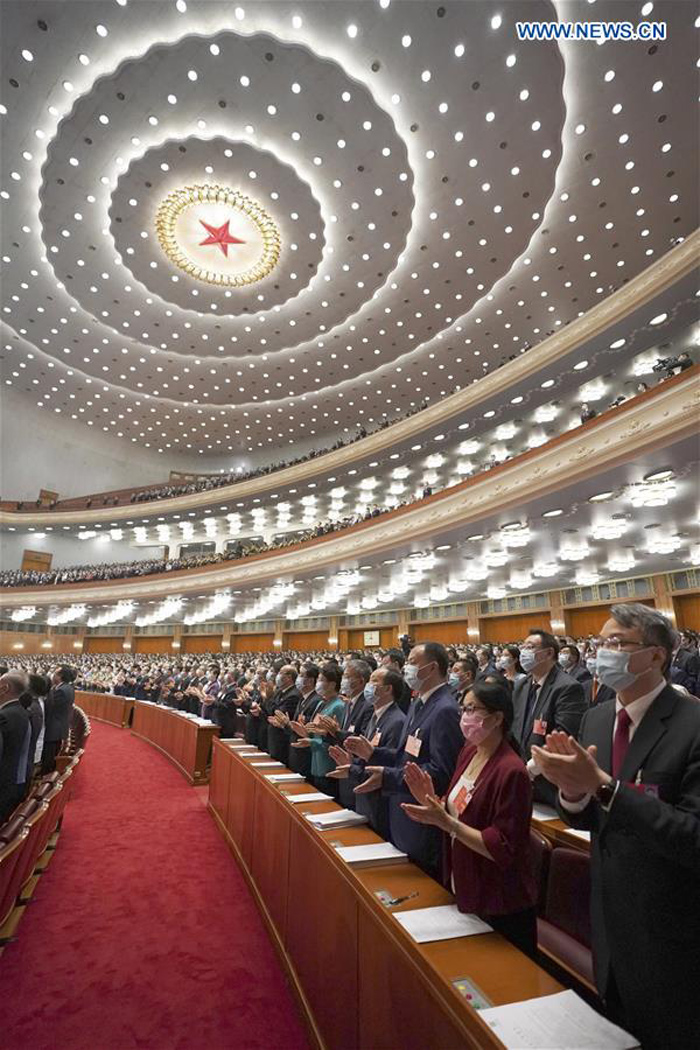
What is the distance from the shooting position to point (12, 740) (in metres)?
3.23

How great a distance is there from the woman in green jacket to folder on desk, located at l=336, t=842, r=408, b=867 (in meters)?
1.21

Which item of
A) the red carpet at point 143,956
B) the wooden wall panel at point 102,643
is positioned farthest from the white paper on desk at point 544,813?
the wooden wall panel at point 102,643

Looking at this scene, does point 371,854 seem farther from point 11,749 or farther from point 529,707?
point 11,749

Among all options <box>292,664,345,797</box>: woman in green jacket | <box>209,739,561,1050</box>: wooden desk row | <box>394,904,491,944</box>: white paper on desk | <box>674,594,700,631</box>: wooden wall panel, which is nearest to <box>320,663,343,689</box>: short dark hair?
<box>292,664,345,797</box>: woman in green jacket

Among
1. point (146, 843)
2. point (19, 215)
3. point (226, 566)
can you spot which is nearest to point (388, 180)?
point (19, 215)

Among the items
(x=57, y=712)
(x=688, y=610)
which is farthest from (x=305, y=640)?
(x=57, y=712)

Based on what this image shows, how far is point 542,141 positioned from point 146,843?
14.9 m

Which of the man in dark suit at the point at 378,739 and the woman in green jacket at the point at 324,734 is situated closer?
the man in dark suit at the point at 378,739

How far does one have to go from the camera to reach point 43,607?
2158 centimetres

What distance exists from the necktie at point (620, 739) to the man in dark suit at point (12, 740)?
3363 millimetres

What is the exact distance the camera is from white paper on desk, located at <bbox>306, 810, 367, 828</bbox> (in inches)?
97.2

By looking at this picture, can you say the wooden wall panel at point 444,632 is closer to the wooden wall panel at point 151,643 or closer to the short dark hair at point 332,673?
the short dark hair at point 332,673

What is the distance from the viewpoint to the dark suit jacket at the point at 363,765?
2.54 metres

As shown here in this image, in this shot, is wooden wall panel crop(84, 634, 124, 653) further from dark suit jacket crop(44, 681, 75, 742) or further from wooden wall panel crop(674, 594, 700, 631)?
wooden wall panel crop(674, 594, 700, 631)
